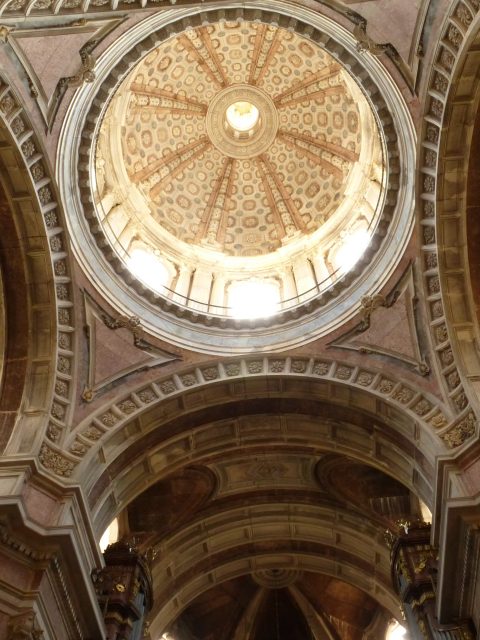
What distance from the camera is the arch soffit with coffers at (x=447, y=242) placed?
516 inches

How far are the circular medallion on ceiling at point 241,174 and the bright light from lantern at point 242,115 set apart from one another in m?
0.04

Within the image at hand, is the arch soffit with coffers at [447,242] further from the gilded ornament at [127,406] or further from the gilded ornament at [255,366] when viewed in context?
the gilded ornament at [127,406]

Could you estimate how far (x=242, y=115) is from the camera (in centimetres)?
2611

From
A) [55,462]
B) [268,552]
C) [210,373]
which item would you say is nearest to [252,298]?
[210,373]

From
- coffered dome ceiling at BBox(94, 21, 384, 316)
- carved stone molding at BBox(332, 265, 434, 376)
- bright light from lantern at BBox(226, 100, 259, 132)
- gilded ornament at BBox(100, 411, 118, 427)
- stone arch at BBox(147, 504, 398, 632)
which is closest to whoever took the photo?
gilded ornament at BBox(100, 411, 118, 427)

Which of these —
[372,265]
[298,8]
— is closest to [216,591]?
[372,265]

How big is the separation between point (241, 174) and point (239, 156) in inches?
26.3

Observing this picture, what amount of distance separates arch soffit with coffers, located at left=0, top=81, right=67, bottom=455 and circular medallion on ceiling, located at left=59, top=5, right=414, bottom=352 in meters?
1.44

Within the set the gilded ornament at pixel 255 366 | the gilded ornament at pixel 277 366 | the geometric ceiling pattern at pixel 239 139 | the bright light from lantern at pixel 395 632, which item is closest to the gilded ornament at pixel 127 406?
the gilded ornament at pixel 255 366

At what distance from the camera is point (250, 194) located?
26.1m

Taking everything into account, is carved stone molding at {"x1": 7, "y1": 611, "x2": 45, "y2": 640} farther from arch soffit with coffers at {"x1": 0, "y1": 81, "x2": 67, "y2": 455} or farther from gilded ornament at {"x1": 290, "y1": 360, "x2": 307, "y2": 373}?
gilded ornament at {"x1": 290, "y1": 360, "x2": 307, "y2": 373}

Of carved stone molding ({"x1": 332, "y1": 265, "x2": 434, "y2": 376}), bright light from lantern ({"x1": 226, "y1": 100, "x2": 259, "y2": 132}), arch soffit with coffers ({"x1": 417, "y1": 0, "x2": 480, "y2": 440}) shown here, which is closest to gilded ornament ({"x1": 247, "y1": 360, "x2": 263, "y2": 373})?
carved stone molding ({"x1": 332, "y1": 265, "x2": 434, "y2": 376})

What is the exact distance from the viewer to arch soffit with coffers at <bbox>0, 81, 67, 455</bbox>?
13.7 m

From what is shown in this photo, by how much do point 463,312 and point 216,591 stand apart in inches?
496
